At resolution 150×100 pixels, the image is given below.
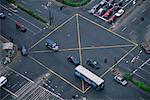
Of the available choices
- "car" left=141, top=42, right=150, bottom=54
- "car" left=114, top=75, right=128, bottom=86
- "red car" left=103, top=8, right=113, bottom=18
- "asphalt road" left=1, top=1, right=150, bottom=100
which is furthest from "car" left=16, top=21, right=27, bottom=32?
Result: "car" left=141, top=42, right=150, bottom=54

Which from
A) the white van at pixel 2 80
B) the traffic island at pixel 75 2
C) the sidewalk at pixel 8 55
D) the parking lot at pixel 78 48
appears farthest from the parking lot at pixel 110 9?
the white van at pixel 2 80

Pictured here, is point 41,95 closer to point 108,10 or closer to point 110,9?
point 108,10

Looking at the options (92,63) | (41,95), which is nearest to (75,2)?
(92,63)

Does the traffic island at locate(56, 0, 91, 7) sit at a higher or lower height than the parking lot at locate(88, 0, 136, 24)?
lower

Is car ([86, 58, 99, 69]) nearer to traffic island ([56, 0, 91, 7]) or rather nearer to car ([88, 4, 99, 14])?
car ([88, 4, 99, 14])

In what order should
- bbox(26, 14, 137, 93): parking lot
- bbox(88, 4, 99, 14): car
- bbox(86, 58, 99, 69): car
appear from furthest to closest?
1. bbox(88, 4, 99, 14): car
2. bbox(86, 58, 99, 69): car
3. bbox(26, 14, 137, 93): parking lot

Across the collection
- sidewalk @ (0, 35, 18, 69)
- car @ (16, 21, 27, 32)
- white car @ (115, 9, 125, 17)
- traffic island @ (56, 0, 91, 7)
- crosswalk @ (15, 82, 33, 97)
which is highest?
white car @ (115, 9, 125, 17)

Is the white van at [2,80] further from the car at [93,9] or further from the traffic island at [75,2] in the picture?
the car at [93,9]
